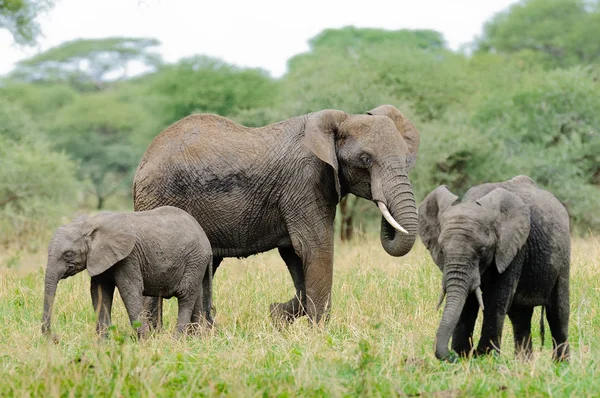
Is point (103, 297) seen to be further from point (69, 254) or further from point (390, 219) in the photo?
point (390, 219)

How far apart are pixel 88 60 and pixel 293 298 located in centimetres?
6009

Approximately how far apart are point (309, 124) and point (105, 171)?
35238mm

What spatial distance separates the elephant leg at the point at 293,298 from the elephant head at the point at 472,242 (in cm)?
249

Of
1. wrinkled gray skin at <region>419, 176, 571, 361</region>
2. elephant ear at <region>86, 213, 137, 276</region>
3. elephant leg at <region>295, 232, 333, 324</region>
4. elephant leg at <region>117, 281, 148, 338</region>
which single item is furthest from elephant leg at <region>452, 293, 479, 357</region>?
elephant ear at <region>86, 213, 137, 276</region>

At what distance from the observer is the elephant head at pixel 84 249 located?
292 inches

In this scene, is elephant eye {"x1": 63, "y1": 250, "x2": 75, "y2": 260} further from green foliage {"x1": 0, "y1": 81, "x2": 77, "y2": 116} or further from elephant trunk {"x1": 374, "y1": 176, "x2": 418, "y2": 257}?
green foliage {"x1": 0, "y1": 81, "x2": 77, "y2": 116}

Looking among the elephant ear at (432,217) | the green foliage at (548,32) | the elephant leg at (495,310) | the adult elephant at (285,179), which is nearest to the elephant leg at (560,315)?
the elephant leg at (495,310)

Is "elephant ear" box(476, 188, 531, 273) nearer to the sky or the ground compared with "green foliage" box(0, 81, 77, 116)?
nearer to the sky

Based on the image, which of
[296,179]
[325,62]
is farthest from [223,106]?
[296,179]

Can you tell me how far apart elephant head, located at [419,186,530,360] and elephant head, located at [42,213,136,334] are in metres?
2.48

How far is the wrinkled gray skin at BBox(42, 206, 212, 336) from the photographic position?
24.6ft

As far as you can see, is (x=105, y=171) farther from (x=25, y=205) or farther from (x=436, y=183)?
(x=436, y=183)

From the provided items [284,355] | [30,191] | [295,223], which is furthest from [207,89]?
[284,355]

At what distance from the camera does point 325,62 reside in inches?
1154
